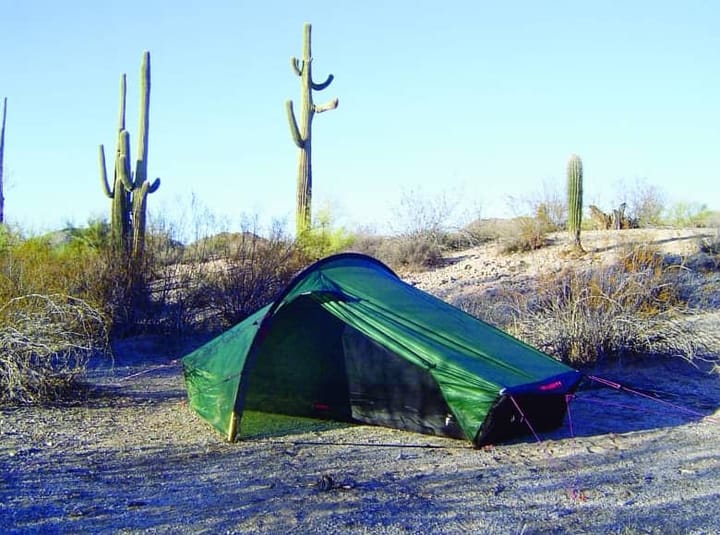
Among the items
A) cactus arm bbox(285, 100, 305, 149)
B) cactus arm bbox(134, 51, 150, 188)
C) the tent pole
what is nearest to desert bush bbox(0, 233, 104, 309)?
cactus arm bbox(134, 51, 150, 188)

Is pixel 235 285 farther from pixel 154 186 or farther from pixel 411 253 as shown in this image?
pixel 411 253

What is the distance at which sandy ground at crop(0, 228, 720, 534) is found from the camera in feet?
16.4

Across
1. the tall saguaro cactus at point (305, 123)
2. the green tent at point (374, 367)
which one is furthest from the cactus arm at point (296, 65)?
the green tent at point (374, 367)

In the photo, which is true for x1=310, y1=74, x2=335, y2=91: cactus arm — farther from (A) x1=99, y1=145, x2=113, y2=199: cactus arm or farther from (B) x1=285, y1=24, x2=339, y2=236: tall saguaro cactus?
(A) x1=99, y1=145, x2=113, y2=199: cactus arm

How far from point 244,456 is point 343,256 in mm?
2654

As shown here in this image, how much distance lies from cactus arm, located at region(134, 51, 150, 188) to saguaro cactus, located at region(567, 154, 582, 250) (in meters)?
8.65

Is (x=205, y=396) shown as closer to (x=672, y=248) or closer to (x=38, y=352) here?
(x=38, y=352)

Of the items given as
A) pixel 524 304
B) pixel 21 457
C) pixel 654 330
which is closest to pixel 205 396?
pixel 21 457

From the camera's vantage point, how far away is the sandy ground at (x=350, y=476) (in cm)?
500

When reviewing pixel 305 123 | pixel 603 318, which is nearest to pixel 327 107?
pixel 305 123

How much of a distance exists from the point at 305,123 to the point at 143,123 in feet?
12.5

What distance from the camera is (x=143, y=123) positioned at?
16328 mm

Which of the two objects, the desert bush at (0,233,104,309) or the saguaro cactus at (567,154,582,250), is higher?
the saguaro cactus at (567,154,582,250)

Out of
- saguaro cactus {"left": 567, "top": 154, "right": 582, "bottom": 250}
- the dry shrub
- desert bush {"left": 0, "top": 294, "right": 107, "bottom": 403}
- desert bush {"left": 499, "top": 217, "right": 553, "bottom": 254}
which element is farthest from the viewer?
desert bush {"left": 499, "top": 217, "right": 553, "bottom": 254}
